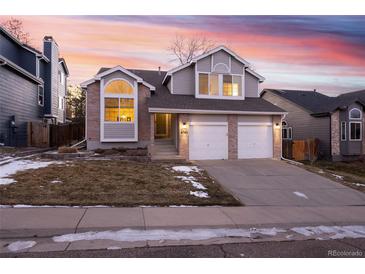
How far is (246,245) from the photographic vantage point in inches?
217

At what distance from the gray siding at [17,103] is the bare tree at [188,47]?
54.3 feet

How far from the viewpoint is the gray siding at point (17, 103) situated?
16.2m

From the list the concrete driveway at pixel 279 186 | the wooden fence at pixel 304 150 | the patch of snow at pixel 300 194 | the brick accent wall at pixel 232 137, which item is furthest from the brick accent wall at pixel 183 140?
the wooden fence at pixel 304 150

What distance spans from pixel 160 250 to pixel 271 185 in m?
7.00

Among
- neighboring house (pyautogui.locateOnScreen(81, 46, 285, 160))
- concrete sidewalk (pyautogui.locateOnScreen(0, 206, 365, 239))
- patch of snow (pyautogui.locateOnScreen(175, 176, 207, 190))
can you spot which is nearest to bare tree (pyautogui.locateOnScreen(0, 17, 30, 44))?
neighboring house (pyautogui.locateOnScreen(81, 46, 285, 160))

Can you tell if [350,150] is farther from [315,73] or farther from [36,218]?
[36,218]

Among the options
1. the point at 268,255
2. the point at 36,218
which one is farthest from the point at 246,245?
the point at 36,218

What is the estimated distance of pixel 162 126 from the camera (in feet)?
69.8

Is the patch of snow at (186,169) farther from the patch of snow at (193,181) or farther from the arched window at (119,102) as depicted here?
the arched window at (119,102)

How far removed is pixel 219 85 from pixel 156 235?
1463 cm

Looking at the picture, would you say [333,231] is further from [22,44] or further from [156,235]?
[22,44]

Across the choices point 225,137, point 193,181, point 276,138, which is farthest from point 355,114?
point 193,181

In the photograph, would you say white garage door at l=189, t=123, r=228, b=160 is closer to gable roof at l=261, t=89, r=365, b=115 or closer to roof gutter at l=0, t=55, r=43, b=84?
roof gutter at l=0, t=55, r=43, b=84

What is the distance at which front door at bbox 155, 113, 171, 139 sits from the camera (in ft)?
68.2
